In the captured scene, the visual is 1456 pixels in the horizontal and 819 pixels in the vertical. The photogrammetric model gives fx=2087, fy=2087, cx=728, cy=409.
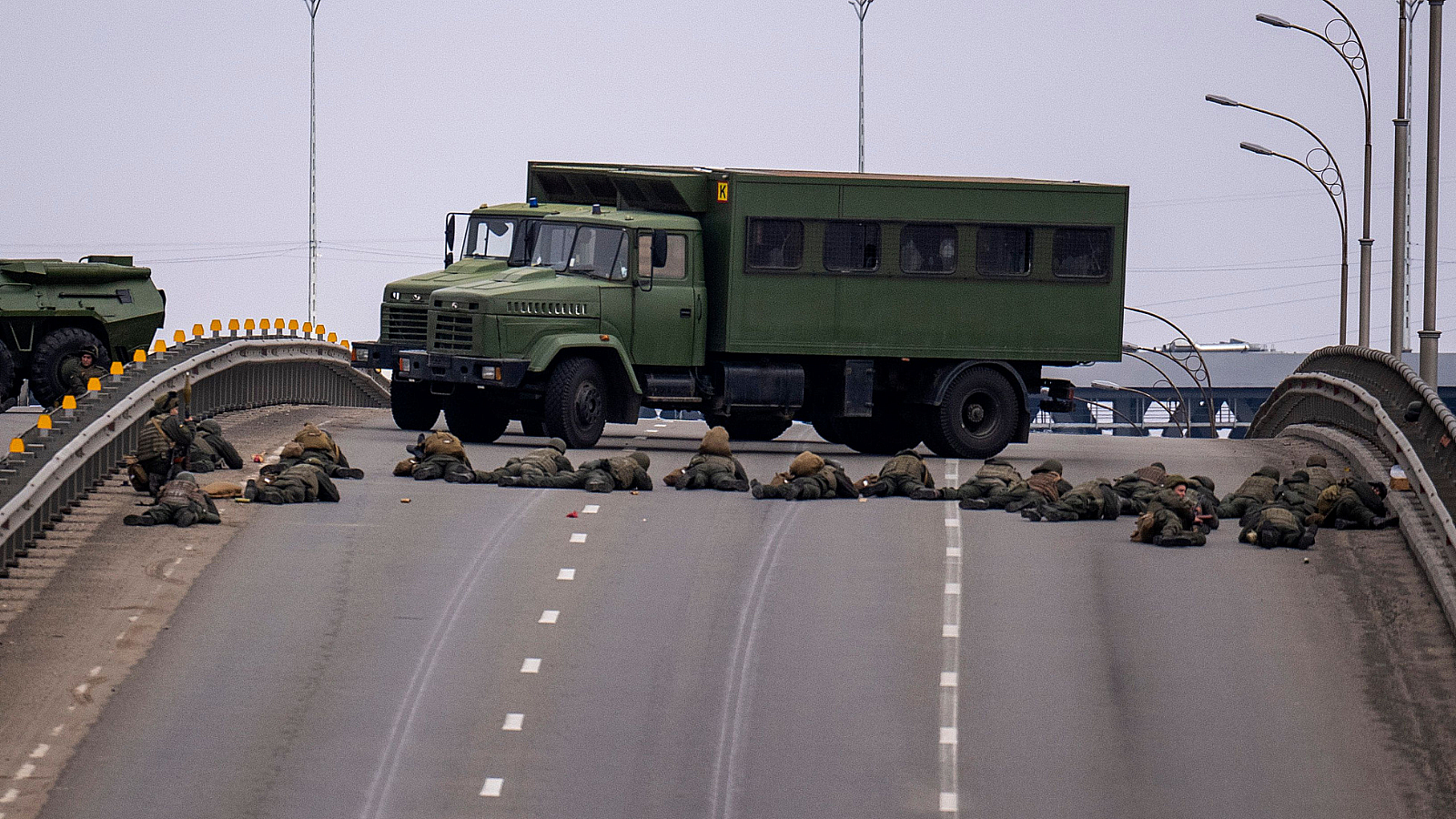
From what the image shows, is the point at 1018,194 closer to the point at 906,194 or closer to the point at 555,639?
the point at 906,194

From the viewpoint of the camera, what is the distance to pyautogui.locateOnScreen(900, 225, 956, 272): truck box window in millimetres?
24047

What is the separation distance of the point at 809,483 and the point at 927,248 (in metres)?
5.26

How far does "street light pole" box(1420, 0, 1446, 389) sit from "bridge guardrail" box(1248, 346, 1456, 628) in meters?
1.19

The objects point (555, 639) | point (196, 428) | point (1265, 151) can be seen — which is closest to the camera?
point (555, 639)

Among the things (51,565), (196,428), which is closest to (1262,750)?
(51,565)

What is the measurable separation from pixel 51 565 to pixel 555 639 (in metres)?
4.17

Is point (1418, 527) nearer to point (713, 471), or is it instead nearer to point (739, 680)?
point (739, 680)

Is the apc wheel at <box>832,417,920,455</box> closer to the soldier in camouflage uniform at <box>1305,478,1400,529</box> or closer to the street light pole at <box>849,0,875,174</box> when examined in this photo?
the soldier in camouflage uniform at <box>1305,478,1400,529</box>

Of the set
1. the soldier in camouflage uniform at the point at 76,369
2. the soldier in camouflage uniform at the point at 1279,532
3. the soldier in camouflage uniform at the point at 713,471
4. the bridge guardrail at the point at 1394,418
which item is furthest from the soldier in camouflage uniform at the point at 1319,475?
the soldier in camouflage uniform at the point at 76,369

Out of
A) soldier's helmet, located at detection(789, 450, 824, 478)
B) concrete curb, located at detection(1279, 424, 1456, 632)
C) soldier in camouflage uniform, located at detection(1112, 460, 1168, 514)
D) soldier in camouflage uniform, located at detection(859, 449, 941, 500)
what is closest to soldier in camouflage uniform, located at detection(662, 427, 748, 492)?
soldier's helmet, located at detection(789, 450, 824, 478)

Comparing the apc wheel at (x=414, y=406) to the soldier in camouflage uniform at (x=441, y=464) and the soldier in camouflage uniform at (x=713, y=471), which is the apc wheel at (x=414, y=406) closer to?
the soldier in camouflage uniform at (x=441, y=464)

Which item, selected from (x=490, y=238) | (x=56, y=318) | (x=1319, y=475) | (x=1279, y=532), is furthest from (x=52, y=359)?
(x=1279, y=532)

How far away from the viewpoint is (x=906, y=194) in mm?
23969

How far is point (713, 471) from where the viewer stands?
20.5m
